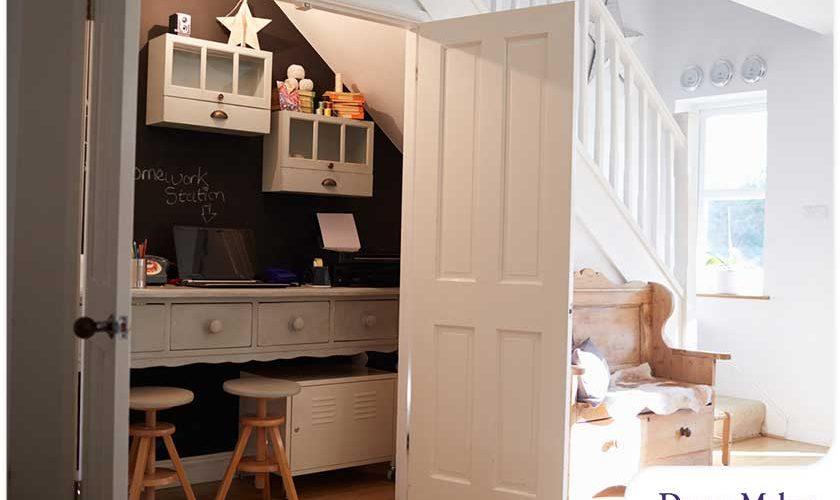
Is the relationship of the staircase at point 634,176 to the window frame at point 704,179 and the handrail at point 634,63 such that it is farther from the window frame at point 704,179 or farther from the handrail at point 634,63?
the window frame at point 704,179

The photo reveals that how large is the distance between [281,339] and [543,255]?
54.9 inches

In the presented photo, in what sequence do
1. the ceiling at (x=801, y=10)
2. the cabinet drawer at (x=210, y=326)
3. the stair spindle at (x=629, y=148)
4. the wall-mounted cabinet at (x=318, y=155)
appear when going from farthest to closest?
the ceiling at (x=801, y=10) < the stair spindle at (x=629, y=148) < the wall-mounted cabinet at (x=318, y=155) < the cabinet drawer at (x=210, y=326)

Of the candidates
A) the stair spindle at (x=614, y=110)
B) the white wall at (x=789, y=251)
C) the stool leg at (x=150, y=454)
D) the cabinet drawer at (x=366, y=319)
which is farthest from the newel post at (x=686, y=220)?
the stool leg at (x=150, y=454)

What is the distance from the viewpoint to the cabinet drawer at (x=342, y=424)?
14.1 ft

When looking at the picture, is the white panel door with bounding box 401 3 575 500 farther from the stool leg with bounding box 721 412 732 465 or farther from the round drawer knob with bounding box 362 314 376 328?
the stool leg with bounding box 721 412 732 465

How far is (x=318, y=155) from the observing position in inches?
188

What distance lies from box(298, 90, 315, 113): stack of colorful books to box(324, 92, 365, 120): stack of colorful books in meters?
0.13

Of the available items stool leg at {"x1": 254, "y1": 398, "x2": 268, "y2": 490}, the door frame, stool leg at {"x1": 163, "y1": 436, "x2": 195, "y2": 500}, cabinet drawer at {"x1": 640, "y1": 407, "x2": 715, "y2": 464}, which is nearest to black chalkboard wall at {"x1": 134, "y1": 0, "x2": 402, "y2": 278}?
stool leg at {"x1": 254, "y1": 398, "x2": 268, "y2": 490}

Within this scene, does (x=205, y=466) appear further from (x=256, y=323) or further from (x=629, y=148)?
(x=629, y=148)

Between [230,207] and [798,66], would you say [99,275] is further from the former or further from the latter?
[798,66]

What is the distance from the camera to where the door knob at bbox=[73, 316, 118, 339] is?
2.69 metres

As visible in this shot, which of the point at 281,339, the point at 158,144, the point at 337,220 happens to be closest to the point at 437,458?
the point at 281,339

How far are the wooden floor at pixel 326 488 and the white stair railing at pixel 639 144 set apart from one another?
1958 millimetres

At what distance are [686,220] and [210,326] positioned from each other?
287 centimetres
